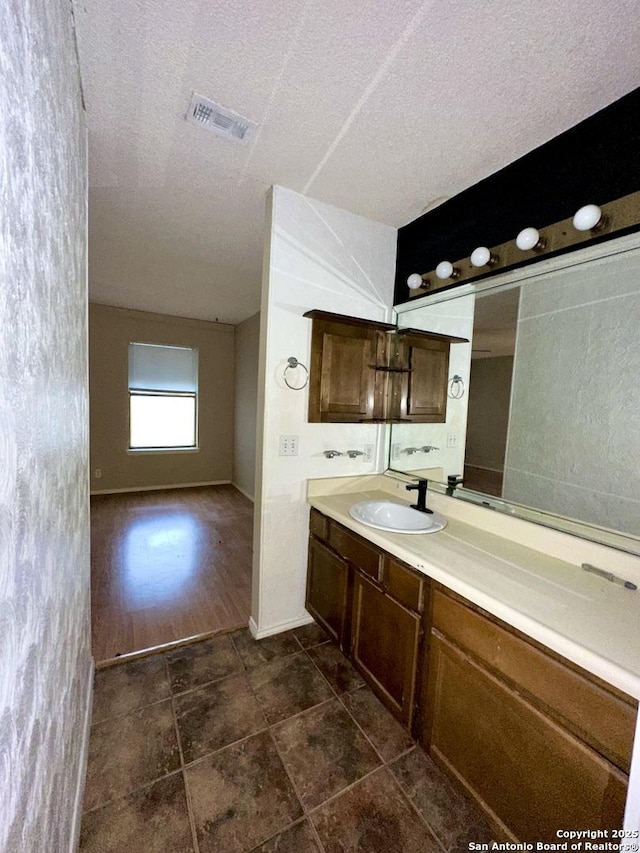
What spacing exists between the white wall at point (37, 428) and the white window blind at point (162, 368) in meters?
4.09

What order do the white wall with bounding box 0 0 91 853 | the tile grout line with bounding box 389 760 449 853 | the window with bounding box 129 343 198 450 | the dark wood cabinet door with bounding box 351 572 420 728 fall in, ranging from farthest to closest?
the window with bounding box 129 343 198 450 < the dark wood cabinet door with bounding box 351 572 420 728 < the tile grout line with bounding box 389 760 449 853 < the white wall with bounding box 0 0 91 853

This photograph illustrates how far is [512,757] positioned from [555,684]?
1.05 feet

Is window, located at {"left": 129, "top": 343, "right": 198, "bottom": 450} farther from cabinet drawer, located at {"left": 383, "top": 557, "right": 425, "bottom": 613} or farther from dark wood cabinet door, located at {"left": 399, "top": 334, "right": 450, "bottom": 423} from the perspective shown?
cabinet drawer, located at {"left": 383, "top": 557, "right": 425, "bottom": 613}

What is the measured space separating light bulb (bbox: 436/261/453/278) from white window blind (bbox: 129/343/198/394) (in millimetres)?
4130

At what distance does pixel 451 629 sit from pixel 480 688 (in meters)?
0.17

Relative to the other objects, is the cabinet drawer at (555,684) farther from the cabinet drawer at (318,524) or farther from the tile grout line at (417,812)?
the cabinet drawer at (318,524)

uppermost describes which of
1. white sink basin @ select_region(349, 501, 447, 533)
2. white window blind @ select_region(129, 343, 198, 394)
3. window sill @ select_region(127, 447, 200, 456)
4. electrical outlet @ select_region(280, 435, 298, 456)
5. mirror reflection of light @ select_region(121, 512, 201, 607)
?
white window blind @ select_region(129, 343, 198, 394)

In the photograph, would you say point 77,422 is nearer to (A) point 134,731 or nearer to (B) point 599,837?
(A) point 134,731

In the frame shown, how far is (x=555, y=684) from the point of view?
89 cm

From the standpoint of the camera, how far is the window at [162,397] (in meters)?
A: 4.78

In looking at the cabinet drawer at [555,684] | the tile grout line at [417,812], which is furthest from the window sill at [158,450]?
the cabinet drawer at [555,684]

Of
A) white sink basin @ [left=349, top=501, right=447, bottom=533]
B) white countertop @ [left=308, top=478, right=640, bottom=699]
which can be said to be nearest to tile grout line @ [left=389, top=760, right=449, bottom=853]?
white countertop @ [left=308, top=478, right=640, bottom=699]

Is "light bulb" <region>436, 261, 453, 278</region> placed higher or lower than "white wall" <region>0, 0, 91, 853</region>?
higher

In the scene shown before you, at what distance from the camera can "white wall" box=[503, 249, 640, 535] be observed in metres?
1.23
